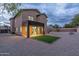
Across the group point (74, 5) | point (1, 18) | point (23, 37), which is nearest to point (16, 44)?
point (23, 37)

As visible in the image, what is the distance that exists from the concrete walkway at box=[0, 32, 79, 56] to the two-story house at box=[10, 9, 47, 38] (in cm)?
12

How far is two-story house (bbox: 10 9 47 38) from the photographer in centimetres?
373

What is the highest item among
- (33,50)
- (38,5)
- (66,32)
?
(38,5)

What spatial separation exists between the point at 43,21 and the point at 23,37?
0.37m

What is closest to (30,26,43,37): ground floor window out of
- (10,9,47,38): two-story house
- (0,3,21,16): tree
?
(10,9,47,38): two-story house

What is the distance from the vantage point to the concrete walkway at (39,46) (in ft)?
12.0

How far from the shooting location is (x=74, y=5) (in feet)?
12.0

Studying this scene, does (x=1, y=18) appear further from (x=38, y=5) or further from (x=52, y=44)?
(x=52, y=44)

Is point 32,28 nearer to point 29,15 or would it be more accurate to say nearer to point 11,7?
point 29,15

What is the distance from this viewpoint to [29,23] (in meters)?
3.75

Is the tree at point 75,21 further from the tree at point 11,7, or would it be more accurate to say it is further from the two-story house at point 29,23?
the tree at point 11,7

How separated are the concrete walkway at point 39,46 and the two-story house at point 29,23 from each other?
0.12m

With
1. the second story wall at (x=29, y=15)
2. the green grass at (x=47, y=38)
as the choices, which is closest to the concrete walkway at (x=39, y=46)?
the green grass at (x=47, y=38)

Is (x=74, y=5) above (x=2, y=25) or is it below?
above
